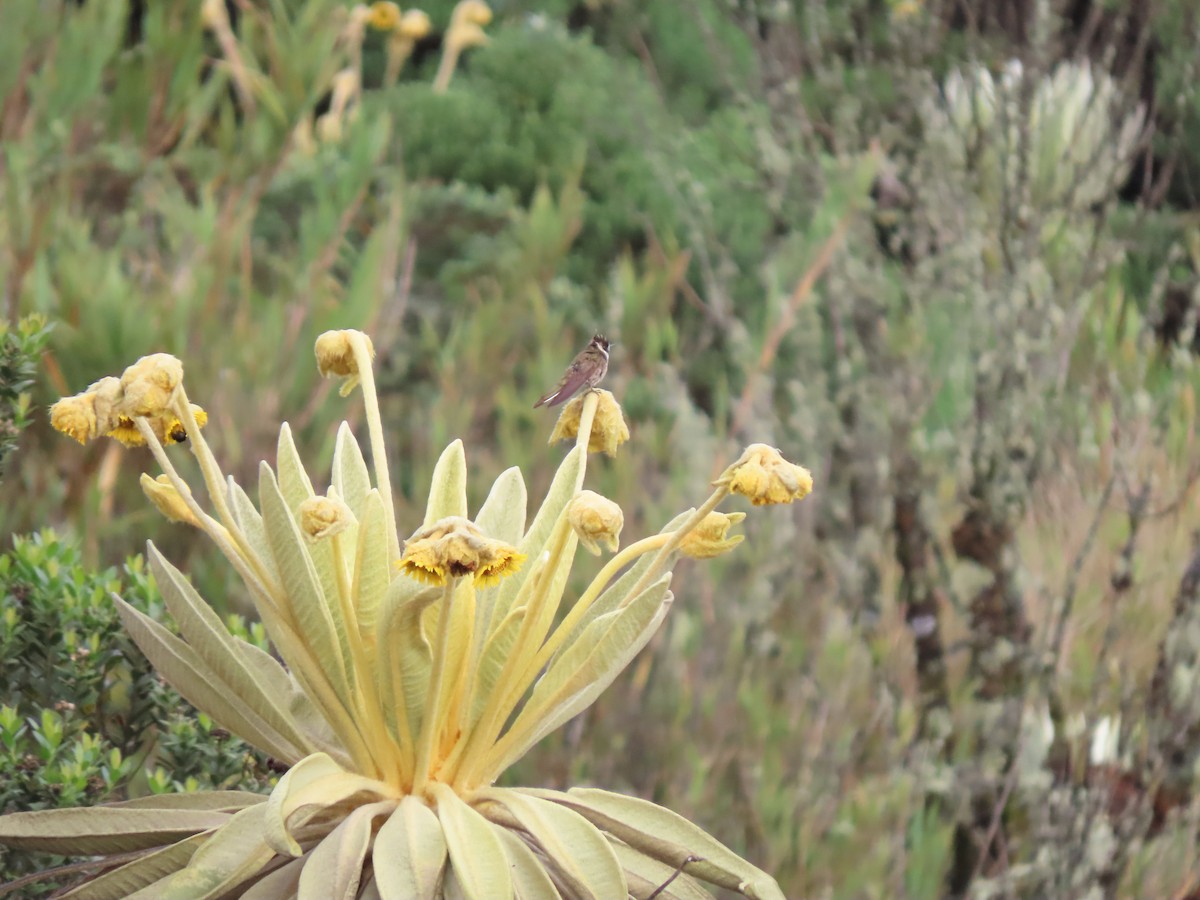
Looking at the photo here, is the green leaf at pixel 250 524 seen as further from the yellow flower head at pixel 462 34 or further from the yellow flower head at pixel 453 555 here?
the yellow flower head at pixel 462 34

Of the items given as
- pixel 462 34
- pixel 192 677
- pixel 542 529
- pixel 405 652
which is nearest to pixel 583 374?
pixel 542 529

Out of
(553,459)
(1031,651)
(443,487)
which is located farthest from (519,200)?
(443,487)

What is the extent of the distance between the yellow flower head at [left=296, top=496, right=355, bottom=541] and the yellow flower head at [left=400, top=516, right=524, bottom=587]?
0.09 m

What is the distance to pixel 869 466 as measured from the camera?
2.81 metres

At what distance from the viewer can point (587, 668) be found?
1274mm

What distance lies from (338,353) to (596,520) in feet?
1.26

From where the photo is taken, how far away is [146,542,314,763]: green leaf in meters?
1.26

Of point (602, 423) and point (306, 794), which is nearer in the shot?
point (306, 794)

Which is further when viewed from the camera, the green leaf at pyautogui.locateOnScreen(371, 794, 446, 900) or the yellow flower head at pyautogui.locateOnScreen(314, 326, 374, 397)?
the yellow flower head at pyautogui.locateOnScreen(314, 326, 374, 397)

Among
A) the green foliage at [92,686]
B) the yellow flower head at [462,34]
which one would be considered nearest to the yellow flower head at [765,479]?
the green foliage at [92,686]

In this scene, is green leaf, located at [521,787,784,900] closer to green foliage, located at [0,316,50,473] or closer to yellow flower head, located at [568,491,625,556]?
yellow flower head, located at [568,491,625,556]

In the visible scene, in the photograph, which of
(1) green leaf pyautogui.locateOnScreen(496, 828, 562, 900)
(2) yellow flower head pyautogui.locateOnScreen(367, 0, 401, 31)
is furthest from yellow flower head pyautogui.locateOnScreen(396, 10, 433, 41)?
(1) green leaf pyautogui.locateOnScreen(496, 828, 562, 900)

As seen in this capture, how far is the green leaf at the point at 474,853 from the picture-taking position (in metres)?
1.12

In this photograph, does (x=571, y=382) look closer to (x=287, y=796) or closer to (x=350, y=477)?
(x=350, y=477)
